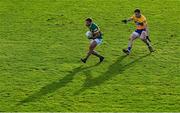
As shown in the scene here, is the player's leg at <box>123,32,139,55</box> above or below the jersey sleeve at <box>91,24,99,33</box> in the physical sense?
below

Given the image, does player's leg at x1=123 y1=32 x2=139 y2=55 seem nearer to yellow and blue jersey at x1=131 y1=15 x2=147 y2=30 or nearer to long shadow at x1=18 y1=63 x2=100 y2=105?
yellow and blue jersey at x1=131 y1=15 x2=147 y2=30

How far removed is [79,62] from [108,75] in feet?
6.49

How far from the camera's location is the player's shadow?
18953mm

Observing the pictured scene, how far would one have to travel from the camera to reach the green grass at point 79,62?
1759 cm

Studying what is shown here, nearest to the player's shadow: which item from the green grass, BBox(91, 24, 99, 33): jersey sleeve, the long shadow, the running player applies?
the green grass

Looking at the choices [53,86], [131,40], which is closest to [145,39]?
[131,40]

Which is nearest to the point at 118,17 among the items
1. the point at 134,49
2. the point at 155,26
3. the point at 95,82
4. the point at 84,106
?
the point at 155,26

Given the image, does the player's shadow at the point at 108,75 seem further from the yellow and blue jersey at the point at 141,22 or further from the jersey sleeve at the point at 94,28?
the jersey sleeve at the point at 94,28

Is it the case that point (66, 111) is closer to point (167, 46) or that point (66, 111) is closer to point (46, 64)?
point (46, 64)

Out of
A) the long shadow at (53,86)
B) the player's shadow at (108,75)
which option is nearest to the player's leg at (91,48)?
the long shadow at (53,86)

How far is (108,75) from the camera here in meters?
19.9

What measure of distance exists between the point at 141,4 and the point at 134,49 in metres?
8.07

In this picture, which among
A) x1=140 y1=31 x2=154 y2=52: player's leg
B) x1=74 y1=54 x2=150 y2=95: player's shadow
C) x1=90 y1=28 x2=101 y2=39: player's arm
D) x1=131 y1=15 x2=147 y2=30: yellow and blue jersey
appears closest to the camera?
x1=74 y1=54 x2=150 y2=95: player's shadow

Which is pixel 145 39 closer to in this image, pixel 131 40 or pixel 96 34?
pixel 131 40
